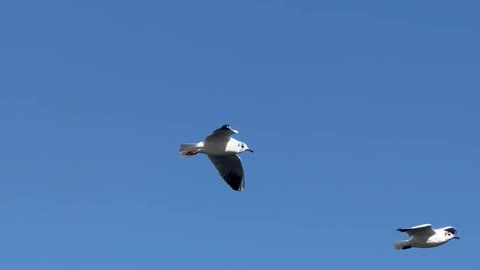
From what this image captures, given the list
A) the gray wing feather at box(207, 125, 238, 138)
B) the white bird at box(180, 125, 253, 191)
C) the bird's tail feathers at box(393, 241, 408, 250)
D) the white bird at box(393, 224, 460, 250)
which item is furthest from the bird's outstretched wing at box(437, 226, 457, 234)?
the gray wing feather at box(207, 125, 238, 138)

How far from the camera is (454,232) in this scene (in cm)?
5522

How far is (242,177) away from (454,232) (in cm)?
878

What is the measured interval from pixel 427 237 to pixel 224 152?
921 cm

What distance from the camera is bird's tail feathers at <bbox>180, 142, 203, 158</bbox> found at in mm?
50297

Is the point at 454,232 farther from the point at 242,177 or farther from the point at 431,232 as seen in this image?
the point at 242,177

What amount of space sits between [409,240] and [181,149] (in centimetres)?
969

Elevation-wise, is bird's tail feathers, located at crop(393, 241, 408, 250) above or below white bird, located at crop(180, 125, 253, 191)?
below

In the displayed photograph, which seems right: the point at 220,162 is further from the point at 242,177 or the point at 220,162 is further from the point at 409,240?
the point at 409,240

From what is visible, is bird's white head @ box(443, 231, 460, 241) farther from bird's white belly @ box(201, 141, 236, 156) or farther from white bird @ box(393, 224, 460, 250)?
bird's white belly @ box(201, 141, 236, 156)

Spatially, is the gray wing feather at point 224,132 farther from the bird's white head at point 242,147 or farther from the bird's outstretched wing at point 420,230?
the bird's outstretched wing at point 420,230

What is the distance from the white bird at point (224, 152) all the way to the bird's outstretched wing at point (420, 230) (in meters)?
6.48

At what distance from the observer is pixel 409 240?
178ft

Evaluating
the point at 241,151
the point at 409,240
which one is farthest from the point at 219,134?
the point at 409,240

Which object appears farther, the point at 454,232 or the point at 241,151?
the point at 454,232
